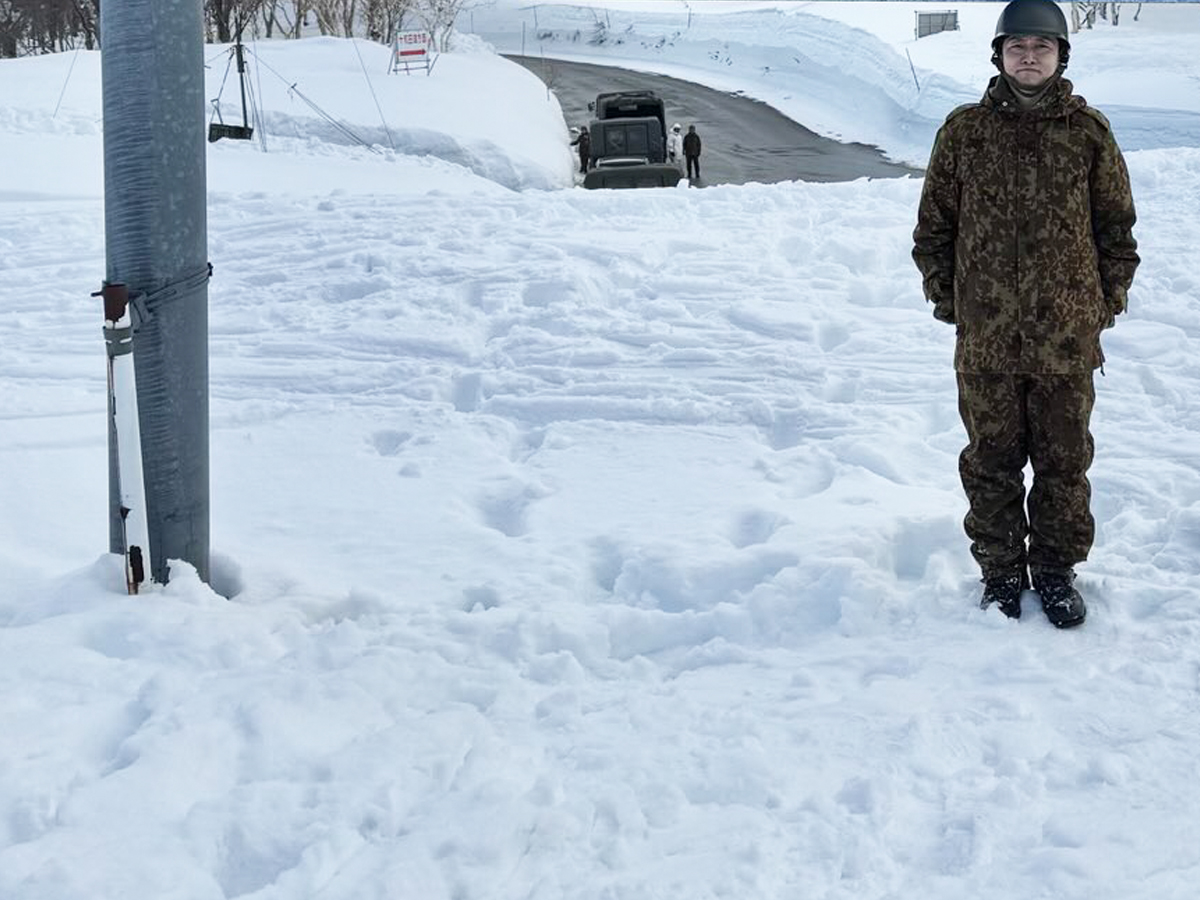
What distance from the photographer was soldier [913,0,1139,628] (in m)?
3.72

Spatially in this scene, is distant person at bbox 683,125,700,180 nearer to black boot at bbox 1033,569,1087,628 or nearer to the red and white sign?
the red and white sign

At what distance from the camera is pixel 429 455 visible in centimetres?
576

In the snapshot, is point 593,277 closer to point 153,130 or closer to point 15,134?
point 153,130

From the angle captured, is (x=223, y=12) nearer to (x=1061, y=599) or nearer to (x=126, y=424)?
(x=126, y=424)

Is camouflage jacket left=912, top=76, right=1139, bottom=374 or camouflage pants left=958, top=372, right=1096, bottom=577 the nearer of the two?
camouflage jacket left=912, top=76, right=1139, bottom=374

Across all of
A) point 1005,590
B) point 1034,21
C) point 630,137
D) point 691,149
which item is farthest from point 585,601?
point 691,149

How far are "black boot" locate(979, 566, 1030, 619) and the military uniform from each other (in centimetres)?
2

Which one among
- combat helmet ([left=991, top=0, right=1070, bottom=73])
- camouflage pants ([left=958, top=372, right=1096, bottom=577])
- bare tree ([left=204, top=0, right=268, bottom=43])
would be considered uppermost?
bare tree ([left=204, top=0, right=268, bottom=43])

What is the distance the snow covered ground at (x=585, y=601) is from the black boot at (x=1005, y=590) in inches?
2.1

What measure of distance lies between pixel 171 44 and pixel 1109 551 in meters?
3.25

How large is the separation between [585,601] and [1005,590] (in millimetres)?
1246

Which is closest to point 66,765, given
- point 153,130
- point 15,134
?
point 153,130

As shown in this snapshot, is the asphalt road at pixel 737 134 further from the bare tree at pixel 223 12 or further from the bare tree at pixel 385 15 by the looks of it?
the bare tree at pixel 223 12

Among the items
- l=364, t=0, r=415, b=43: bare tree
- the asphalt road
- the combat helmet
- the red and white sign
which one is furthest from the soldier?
l=364, t=0, r=415, b=43: bare tree
